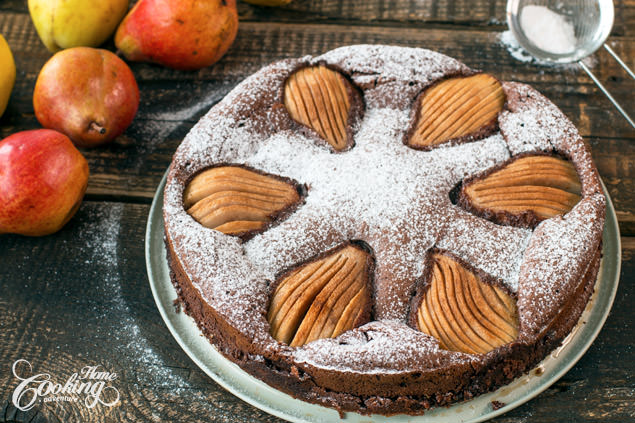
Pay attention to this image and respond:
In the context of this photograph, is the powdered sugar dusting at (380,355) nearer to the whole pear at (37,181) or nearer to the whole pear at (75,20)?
the whole pear at (37,181)

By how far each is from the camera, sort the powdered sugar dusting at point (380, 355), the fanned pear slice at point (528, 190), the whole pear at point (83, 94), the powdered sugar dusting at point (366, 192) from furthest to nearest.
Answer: the whole pear at point (83, 94) → the fanned pear slice at point (528, 190) → the powdered sugar dusting at point (366, 192) → the powdered sugar dusting at point (380, 355)

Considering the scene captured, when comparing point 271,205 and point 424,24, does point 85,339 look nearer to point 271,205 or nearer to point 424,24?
point 271,205

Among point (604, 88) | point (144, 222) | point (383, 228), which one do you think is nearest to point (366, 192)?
point (383, 228)

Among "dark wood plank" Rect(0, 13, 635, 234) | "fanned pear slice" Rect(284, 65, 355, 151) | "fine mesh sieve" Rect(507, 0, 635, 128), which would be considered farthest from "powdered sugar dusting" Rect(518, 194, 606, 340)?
"fine mesh sieve" Rect(507, 0, 635, 128)

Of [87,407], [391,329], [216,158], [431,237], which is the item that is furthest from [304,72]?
[87,407]

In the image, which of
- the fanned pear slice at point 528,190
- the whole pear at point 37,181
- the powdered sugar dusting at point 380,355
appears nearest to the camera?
the powdered sugar dusting at point 380,355

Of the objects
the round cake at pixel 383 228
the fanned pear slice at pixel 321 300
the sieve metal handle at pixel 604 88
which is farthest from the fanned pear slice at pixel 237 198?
the sieve metal handle at pixel 604 88

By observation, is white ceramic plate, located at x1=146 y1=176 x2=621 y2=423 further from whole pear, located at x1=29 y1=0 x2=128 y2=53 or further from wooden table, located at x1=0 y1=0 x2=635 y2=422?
whole pear, located at x1=29 y1=0 x2=128 y2=53
